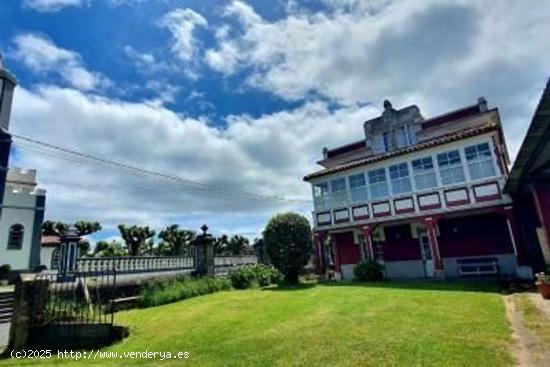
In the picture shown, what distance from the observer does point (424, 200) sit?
18016 mm

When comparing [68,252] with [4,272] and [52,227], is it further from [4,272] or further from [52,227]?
[52,227]

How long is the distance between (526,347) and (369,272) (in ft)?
40.9

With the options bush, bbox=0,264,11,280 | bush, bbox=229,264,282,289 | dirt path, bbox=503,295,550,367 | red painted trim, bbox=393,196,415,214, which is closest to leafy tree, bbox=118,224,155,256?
bush, bbox=0,264,11,280

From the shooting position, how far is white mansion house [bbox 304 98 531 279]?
54.5ft

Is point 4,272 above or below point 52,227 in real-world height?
below

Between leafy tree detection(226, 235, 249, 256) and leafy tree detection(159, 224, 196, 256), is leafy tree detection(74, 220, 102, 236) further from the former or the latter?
leafy tree detection(226, 235, 249, 256)

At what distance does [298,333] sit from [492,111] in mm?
18989

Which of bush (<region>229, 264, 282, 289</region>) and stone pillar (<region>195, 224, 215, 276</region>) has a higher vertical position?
stone pillar (<region>195, 224, 215, 276</region>)

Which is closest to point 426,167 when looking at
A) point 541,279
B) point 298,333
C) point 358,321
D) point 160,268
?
point 541,279

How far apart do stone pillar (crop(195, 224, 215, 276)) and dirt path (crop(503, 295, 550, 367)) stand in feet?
48.4

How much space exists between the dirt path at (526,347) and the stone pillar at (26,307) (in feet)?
32.5

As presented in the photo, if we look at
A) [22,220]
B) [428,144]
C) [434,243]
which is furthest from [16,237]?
[428,144]

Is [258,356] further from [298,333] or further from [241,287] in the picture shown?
[241,287]

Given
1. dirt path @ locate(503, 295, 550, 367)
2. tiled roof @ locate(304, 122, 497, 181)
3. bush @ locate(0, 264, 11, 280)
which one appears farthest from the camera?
bush @ locate(0, 264, 11, 280)
